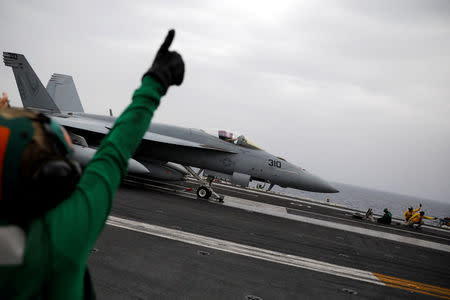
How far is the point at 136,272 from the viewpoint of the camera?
5.14 metres

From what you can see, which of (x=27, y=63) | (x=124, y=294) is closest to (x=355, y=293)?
(x=124, y=294)

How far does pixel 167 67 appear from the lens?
1388mm

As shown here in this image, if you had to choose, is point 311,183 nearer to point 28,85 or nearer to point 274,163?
point 274,163

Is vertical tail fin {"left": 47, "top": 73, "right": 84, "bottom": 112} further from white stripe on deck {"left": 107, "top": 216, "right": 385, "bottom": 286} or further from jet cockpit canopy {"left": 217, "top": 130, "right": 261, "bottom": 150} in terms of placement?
white stripe on deck {"left": 107, "top": 216, "right": 385, "bottom": 286}

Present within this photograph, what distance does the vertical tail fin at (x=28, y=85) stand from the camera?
1620cm

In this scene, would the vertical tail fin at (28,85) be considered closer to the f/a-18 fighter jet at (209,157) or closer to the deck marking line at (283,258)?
the f/a-18 fighter jet at (209,157)

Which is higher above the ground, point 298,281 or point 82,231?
point 82,231

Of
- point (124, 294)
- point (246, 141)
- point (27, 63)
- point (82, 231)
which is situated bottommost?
point (124, 294)

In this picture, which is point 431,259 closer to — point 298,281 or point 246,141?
point 298,281

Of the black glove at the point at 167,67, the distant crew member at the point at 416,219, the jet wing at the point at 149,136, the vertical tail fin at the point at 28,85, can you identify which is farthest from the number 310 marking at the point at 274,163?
the black glove at the point at 167,67

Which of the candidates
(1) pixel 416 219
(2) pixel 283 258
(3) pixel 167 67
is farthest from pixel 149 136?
(1) pixel 416 219

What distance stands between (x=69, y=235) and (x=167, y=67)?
0.78 m

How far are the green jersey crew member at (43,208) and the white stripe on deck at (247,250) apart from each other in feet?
20.9

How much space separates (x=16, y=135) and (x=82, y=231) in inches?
13.4
